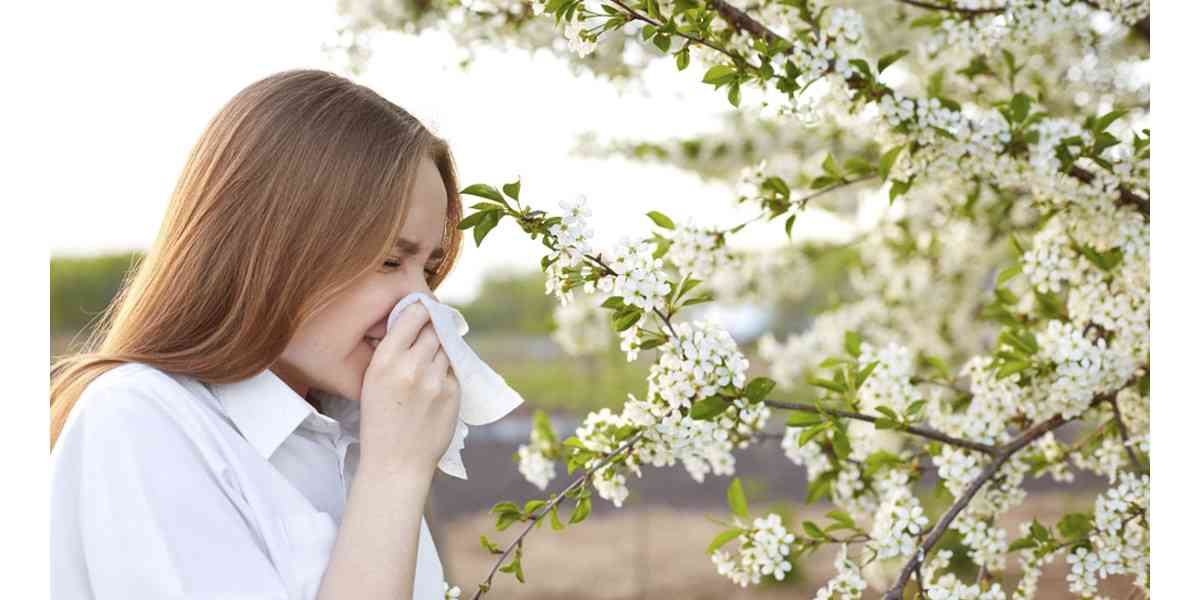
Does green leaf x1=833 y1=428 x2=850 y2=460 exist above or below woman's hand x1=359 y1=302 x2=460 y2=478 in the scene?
above

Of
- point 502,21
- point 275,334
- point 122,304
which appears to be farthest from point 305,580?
point 502,21

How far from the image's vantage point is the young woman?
1.00 meters

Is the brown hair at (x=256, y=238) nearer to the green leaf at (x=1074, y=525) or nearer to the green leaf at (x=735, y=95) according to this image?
the green leaf at (x=735, y=95)

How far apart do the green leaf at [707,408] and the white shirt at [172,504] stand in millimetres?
468

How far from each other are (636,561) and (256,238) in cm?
480

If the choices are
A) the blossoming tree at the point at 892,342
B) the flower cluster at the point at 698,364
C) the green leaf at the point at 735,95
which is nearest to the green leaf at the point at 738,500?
the blossoming tree at the point at 892,342

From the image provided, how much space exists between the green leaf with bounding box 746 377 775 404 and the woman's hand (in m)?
0.41

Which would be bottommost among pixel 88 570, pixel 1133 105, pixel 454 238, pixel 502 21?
pixel 88 570

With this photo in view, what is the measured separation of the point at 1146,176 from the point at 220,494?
143 centimetres

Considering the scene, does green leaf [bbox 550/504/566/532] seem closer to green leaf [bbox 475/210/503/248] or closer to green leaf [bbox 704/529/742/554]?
green leaf [bbox 704/529/742/554]

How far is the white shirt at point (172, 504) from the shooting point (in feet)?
3.19

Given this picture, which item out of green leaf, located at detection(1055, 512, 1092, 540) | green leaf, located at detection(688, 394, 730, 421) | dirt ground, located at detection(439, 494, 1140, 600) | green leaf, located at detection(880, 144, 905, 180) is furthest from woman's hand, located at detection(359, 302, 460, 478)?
dirt ground, located at detection(439, 494, 1140, 600)

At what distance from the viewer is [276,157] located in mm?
1197

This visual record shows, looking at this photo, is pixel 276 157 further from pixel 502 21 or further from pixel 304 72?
pixel 502 21
